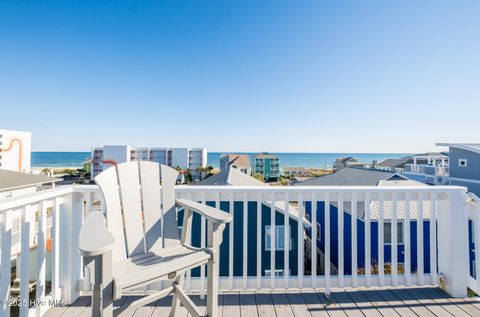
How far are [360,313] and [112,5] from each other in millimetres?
7289

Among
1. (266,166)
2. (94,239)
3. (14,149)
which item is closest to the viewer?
(94,239)

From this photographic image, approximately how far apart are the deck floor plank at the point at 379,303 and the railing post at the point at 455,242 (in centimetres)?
61

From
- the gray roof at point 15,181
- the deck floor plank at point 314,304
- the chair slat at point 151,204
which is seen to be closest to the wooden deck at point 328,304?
the deck floor plank at point 314,304

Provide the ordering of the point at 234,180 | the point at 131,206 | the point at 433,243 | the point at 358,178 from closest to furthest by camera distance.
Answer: the point at 131,206 < the point at 433,243 < the point at 234,180 < the point at 358,178

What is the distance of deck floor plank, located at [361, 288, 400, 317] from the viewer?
1688 millimetres

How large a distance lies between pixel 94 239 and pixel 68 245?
115cm

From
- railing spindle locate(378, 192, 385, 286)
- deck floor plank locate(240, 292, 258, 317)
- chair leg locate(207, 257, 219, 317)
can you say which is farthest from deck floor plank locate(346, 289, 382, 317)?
chair leg locate(207, 257, 219, 317)

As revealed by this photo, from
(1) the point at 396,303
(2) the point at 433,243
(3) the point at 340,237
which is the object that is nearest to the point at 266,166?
(2) the point at 433,243

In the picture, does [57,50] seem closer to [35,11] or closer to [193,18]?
[35,11]

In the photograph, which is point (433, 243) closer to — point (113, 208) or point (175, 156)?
point (113, 208)

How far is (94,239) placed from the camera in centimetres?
93

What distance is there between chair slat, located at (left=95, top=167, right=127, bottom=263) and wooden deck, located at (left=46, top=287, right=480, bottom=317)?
1.82 feet

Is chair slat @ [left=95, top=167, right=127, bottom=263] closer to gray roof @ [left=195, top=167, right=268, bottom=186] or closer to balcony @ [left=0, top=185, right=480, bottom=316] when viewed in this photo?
balcony @ [left=0, top=185, right=480, bottom=316]

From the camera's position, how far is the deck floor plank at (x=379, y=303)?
1688 mm
